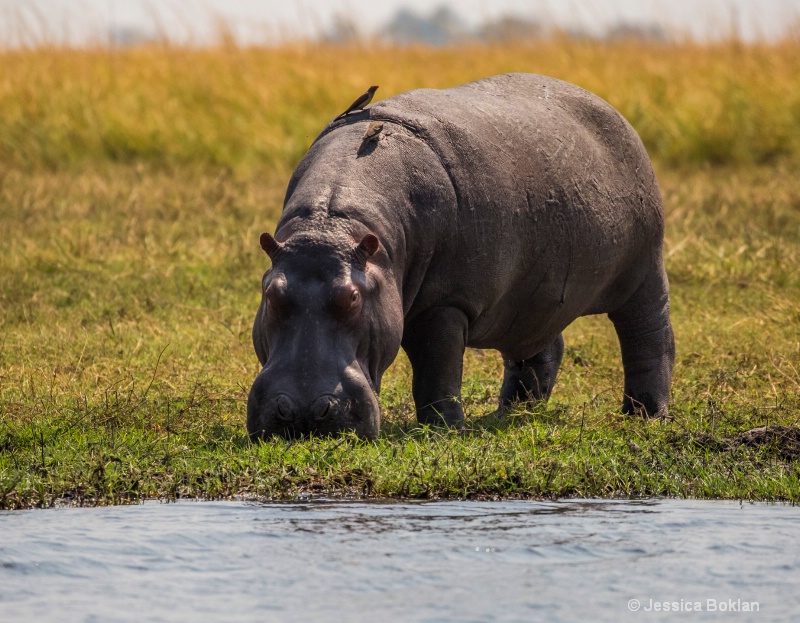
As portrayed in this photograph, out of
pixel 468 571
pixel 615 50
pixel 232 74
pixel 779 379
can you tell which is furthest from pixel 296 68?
pixel 468 571

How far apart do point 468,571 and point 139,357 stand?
13.5ft

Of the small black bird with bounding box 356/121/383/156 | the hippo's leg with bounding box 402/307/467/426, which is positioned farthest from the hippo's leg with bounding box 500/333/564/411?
the small black bird with bounding box 356/121/383/156

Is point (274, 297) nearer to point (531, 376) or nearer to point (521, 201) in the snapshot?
point (521, 201)

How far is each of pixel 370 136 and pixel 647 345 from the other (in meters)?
2.00

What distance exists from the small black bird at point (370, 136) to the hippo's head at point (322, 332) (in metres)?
0.52

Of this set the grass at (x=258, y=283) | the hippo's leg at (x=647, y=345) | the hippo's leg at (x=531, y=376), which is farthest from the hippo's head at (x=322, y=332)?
the hippo's leg at (x=647, y=345)

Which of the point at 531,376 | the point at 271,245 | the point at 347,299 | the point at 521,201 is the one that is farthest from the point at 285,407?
the point at 531,376

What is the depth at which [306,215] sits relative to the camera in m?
5.90

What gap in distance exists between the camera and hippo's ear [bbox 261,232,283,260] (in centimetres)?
562

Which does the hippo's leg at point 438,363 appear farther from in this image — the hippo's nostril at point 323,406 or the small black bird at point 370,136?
the hippo's nostril at point 323,406

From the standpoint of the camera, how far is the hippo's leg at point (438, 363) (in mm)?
6262

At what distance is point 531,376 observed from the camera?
24.7 feet

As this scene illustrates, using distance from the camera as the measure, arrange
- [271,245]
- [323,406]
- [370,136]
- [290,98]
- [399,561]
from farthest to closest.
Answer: [290,98]
[370,136]
[271,245]
[323,406]
[399,561]

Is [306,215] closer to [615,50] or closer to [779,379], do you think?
[779,379]
